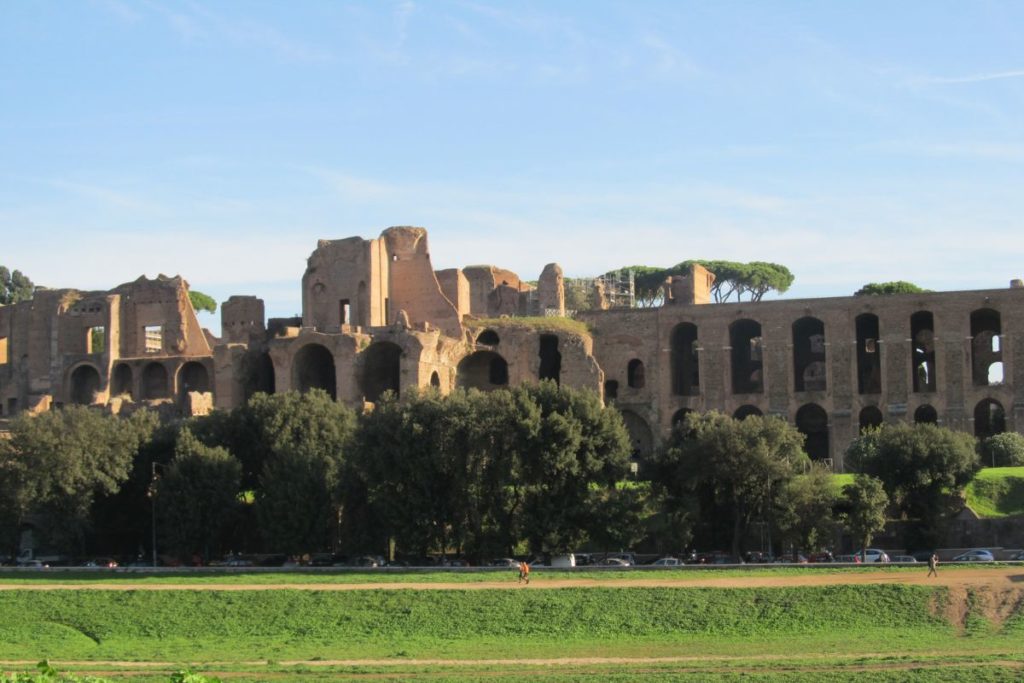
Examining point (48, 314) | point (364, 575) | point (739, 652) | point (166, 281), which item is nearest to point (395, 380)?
point (166, 281)

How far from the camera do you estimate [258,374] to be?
2657 inches

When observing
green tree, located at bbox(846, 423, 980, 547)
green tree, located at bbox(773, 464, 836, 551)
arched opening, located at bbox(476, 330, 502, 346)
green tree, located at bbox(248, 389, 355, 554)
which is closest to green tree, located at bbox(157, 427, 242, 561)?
green tree, located at bbox(248, 389, 355, 554)

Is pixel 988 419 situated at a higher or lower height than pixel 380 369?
lower

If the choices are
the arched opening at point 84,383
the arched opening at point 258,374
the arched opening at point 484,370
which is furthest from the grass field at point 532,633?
the arched opening at point 84,383

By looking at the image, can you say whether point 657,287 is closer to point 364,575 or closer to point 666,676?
point 364,575

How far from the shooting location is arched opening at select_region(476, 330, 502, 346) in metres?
68.8

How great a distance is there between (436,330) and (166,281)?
1451 cm

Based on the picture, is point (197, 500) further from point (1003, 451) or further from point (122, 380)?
point (1003, 451)

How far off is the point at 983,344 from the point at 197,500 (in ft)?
114

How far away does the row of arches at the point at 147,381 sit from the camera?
69625 millimetres

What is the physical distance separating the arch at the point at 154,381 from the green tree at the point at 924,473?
3278cm

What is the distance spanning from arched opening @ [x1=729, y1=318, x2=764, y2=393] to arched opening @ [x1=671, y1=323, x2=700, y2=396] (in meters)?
1.69

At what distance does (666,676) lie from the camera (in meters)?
31.3

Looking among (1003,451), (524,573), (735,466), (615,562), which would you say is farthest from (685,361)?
(524,573)
